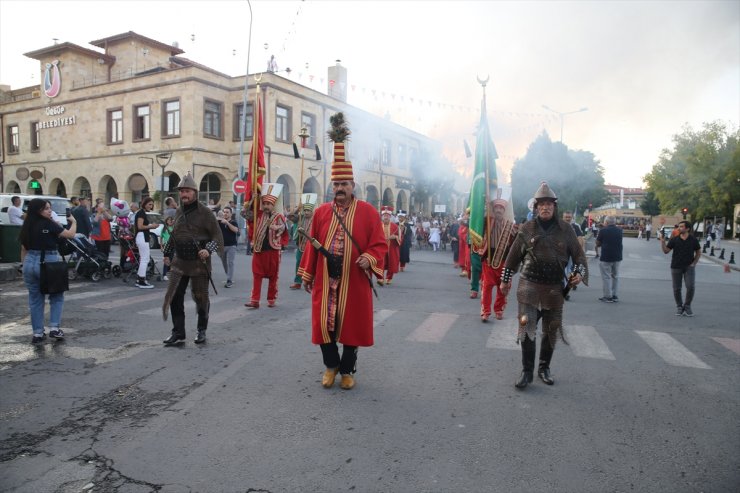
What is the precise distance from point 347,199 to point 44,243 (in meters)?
3.60

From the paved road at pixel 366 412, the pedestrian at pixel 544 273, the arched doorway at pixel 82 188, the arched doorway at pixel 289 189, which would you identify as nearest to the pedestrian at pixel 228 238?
the paved road at pixel 366 412

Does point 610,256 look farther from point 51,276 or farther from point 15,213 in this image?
point 15,213

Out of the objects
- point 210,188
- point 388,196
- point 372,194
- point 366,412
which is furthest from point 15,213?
point 388,196

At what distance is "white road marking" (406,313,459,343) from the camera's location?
22.0 feet

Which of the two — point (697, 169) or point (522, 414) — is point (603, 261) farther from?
point (697, 169)

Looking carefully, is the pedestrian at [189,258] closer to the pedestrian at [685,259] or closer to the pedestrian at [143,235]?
the pedestrian at [143,235]

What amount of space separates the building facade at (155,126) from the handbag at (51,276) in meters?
20.6

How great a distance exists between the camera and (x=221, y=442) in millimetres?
3432

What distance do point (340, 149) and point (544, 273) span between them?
2183 mm

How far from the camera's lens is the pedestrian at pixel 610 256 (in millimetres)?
10422

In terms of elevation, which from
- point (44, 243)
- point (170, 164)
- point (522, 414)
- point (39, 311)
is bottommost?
point (522, 414)

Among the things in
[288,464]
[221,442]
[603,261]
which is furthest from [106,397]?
[603,261]

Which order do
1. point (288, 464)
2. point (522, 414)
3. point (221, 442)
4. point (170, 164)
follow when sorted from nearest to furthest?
point (288, 464) < point (221, 442) < point (522, 414) < point (170, 164)

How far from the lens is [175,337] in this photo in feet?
19.6
